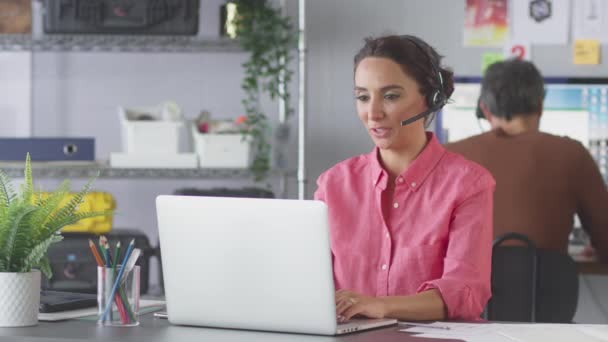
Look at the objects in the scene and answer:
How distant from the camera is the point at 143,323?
71.2 inches

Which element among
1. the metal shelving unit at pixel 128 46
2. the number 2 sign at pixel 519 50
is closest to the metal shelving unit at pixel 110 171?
the metal shelving unit at pixel 128 46

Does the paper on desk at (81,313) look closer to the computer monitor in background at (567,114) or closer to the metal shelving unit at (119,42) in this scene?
the metal shelving unit at (119,42)

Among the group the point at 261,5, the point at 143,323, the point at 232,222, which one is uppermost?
the point at 261,5

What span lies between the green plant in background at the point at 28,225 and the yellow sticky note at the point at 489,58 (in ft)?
7.66

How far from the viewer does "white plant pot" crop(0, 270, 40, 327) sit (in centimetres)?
176

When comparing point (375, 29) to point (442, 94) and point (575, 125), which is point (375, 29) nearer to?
point (575, 125)

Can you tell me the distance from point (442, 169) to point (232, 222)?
67 cm

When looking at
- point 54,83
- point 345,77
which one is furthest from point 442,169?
point 54,83

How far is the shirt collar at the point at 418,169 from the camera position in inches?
86.7

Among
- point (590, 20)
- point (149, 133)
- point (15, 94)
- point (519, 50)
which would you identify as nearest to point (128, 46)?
point (149, 133)

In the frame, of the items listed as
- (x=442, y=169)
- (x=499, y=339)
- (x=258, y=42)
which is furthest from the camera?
(x=258, y=42)

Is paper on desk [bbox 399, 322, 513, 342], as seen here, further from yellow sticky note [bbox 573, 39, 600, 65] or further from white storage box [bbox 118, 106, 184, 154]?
yellow sticky note [bbox 573, 39, 600, 65]

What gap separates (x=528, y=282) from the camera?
2.88m

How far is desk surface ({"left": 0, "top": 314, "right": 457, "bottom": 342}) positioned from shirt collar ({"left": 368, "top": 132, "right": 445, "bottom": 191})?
0.50m
